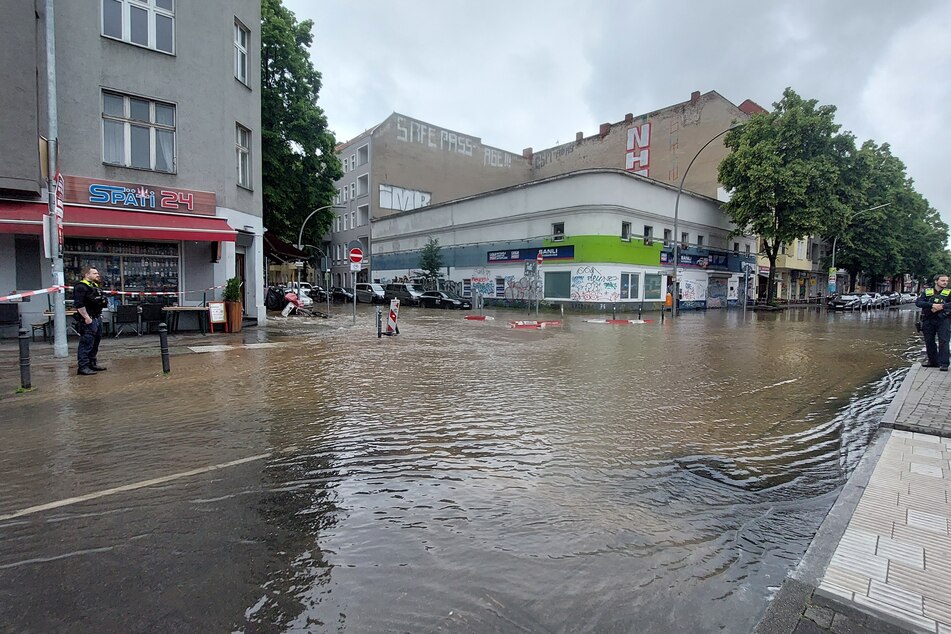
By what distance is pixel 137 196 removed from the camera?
533 inches

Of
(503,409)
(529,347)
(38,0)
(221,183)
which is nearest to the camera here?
(503,409)

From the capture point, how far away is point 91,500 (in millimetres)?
3830

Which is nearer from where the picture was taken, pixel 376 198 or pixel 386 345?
pixel 386 345

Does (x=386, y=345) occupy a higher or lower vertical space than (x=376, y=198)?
lower

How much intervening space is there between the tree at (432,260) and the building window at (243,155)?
22643 mm

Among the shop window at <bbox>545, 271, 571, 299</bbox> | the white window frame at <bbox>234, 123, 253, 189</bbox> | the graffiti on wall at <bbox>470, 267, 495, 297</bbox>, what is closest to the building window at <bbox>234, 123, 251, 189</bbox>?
the white window frame at <bbox>234, 123, 253, 189</bbox>

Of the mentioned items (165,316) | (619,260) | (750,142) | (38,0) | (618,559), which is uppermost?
(750,142)

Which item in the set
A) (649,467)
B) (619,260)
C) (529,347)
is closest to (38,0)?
(529,347)

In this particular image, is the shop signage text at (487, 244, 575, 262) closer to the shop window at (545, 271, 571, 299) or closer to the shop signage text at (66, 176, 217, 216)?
the shop window at (545, 271, 571, 299)

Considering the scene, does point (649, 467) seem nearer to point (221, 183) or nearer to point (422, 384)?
point (422, 384)

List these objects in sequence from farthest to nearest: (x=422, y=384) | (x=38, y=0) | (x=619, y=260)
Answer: (x=619, y=260)
(x=38, y=0)
(x=422, y=384)

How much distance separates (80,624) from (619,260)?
30747 millimetres

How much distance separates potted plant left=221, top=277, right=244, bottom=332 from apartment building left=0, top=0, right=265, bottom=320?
33.5 inches

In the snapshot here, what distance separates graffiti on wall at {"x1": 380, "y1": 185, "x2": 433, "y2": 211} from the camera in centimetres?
4912
